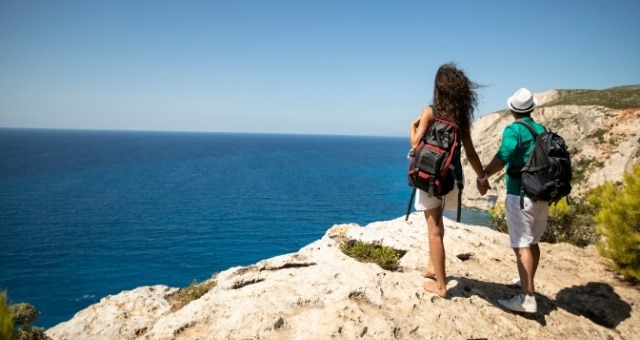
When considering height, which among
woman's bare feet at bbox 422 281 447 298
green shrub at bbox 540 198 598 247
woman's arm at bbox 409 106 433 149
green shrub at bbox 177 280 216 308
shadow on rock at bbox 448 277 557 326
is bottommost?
green shrub at bbox 540 198 598 247

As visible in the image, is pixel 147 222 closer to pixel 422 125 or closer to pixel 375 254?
pixel 375 254

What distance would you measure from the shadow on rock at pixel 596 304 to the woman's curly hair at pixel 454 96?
151 inches

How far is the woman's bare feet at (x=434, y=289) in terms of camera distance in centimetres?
505

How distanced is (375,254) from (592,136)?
68.8m

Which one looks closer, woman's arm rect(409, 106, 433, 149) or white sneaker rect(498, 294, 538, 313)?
woman's arm rect(409, 106, 433, 149)

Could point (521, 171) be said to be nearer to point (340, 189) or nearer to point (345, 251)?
point (345, 251)

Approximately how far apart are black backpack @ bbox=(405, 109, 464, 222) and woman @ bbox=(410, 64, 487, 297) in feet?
0.39

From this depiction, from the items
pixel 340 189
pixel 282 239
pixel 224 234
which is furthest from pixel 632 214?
pixel 340 189

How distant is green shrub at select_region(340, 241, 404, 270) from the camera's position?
6.72 meters

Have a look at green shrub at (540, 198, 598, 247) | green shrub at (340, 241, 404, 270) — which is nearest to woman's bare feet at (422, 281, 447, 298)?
green shrub at (340, 241, 404, 270)

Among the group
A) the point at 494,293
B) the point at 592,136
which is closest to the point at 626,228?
the point at 494,293

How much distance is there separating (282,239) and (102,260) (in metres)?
22.0

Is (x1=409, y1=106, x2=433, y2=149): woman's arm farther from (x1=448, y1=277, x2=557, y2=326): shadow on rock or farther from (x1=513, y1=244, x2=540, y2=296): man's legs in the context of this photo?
(x1=448, y1=277, x2=557, y2=326): shadow on rock

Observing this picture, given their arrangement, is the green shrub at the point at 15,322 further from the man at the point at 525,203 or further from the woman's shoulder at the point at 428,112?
the man at the point at 525,203
